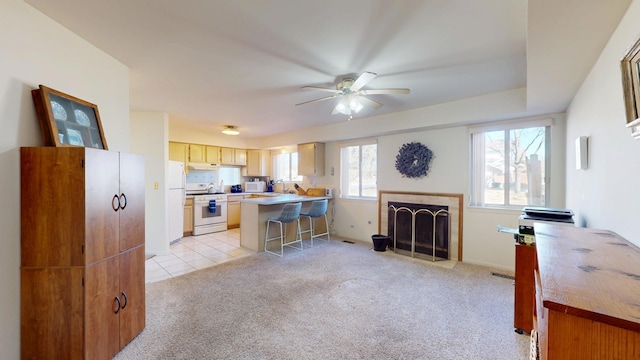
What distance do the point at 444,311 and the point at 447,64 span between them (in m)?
2.40

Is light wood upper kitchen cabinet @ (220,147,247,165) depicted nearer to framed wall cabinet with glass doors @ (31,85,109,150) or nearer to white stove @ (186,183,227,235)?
white stove @ (186,183,227,235)

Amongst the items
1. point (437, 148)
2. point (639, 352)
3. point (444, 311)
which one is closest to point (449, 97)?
point (437, 148)

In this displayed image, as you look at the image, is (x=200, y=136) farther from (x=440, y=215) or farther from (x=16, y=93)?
(x=440, y=215)

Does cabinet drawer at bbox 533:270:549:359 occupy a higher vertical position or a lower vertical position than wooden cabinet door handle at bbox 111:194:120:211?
lower

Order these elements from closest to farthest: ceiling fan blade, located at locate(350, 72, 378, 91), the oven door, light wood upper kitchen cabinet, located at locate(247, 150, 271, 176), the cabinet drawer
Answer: the cabinet drawer → ceiling fan blade, located at locate(350, 72, 378, 91) → the oven door → light wood upper kitchen cabinet, located at locate(247, 150, 271, 176)

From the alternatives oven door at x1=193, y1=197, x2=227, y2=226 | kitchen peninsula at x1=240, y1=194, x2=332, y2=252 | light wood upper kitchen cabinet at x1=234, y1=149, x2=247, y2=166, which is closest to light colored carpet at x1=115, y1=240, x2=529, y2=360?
kitchen peninsula at x1=240, y1=194, x2=332, y2=252

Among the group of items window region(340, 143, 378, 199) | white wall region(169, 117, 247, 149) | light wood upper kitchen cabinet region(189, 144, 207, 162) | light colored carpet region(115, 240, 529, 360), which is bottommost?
light colored carpet region(115, 240, 529, 360)

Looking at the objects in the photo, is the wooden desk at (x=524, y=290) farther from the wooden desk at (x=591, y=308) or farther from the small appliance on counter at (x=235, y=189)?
the small appliance on counter at (x=235, y=189)

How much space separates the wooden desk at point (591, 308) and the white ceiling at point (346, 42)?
1.26 m

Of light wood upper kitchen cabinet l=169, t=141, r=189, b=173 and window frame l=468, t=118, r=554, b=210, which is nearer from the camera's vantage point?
window frame l=468, t=118, r=554, b=210

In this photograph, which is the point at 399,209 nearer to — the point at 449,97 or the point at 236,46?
the point at 449,97

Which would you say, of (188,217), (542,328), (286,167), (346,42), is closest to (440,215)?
(346,42)

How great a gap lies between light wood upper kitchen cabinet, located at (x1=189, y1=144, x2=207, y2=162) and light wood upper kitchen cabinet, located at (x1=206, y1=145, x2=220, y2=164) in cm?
10

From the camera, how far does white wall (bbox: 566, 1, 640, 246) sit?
1.27 meters
